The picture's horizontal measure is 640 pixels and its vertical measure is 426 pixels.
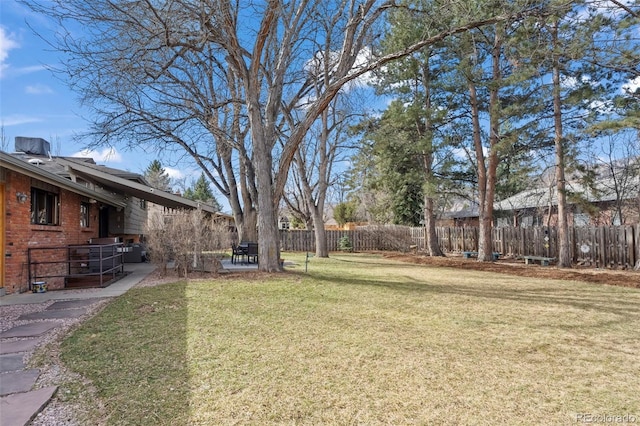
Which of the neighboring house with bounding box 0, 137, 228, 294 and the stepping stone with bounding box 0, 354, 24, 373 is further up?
the neighboring house with bounding box 0, 137, 228, 294

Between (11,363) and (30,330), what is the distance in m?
1.31

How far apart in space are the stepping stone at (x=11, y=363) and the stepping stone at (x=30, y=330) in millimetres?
782

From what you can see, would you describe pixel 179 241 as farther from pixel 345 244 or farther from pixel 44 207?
pixel 345 244

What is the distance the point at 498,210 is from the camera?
21312 mm

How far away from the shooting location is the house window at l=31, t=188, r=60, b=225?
788cm

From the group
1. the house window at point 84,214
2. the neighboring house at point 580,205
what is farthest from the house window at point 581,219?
the house window at point 84,214

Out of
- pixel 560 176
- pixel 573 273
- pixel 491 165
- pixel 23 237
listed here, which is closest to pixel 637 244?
pixel 573 273

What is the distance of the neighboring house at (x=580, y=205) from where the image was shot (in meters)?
12.5

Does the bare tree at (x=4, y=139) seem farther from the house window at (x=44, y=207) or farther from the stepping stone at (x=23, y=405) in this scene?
the stepping stone at (x=23, y=405)

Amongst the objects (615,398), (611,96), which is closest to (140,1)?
(615,398)

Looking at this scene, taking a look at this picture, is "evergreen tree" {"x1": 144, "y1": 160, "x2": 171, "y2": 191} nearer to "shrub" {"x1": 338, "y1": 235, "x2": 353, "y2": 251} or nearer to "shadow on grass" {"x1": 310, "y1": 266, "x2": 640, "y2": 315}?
"shrub" {"x1": 338, "y1": 235, "x2": 353, "y2": 251}

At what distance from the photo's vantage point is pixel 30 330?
15.1ft

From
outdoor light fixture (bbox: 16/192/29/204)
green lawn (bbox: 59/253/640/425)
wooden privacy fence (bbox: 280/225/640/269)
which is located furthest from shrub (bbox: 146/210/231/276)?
wooden privacy fence (bbox: 280/225/640/269)

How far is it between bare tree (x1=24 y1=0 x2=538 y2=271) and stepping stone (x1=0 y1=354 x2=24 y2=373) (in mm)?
6436
